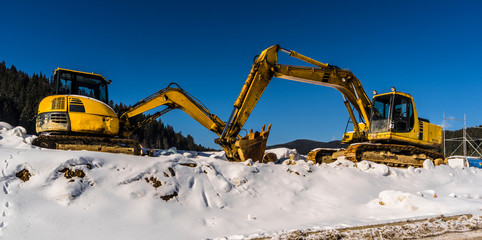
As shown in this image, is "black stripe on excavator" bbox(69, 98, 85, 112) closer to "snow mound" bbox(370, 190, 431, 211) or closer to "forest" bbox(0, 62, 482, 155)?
"snow mound" bbox(370, 190, 431, 211)

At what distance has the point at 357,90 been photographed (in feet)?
41.9

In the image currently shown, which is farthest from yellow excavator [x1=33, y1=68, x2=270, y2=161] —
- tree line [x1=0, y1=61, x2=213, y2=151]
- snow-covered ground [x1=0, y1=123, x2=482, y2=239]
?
tree line [x1=0, y1=61, x2=213, y2=151]

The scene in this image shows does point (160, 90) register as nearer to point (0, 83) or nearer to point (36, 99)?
point (36, 99)

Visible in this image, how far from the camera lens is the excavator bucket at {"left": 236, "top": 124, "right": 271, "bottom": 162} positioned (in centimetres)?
1027

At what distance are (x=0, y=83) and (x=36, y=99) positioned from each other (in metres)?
3.96

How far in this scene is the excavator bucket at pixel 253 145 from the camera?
10.3 m

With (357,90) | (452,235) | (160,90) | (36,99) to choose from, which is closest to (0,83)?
(36,99)

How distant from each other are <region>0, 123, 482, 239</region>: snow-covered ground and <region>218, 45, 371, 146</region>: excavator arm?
3253 mm

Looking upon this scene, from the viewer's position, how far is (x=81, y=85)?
1080cm

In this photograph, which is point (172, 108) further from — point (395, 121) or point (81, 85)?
point (395, 121)

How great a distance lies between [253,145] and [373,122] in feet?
17.7

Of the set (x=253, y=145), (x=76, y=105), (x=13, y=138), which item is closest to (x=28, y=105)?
(x=13, y=138)

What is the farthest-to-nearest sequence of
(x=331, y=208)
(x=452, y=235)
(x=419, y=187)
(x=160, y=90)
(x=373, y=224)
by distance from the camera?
(x=160, y=90), (x=419, y=187), (x=331, y=208), (x=373, y=224), (x=452, y=235)

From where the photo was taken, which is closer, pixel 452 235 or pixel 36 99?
pixel 452 235
